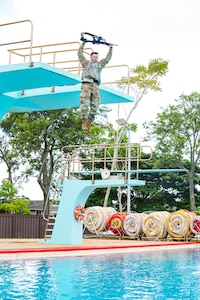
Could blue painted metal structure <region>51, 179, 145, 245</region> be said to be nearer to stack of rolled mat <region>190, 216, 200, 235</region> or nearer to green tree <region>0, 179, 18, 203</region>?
stack of rolled mat <region>190, 216, 200, 235</region>

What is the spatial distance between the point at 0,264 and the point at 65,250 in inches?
146

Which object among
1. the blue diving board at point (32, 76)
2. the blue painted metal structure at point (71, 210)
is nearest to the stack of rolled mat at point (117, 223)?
the blue painted metal structure at point (71, 210)

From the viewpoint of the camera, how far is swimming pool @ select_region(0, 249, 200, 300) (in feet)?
24.7

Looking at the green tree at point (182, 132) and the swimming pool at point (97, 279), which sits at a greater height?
the green tree at point (182, 132)

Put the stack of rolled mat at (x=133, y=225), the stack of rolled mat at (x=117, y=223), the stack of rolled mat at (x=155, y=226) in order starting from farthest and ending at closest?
the stack of rolled mat at (x=117, y=223)
the stack of rolled mat at (x=133, y=225)
the stack of rolled mat at (x=155, y=226)

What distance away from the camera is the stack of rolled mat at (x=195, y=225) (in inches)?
967

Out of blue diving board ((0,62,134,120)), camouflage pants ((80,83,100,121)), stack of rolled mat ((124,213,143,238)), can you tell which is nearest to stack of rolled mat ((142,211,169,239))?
stack of rolled mat ((124,213,143,238))

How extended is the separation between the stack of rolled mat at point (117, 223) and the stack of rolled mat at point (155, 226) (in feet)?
4.00

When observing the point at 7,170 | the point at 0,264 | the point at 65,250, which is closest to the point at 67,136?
the point at 7,170

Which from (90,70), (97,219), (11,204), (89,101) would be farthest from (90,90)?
(11,204)

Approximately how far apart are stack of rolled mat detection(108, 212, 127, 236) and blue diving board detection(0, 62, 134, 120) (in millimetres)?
9764

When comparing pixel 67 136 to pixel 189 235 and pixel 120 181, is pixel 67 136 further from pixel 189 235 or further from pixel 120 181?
pixel 120 181

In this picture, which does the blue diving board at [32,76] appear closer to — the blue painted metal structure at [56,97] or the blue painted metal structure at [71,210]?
the blue painted metal structure at [56,97]

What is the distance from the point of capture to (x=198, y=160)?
137 ft
